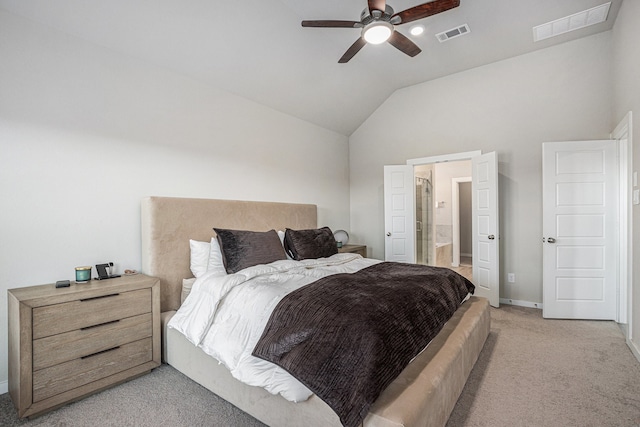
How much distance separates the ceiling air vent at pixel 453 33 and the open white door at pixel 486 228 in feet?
4.87

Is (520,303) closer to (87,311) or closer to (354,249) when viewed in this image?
(354,249)

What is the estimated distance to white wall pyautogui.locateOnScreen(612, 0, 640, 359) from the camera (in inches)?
102

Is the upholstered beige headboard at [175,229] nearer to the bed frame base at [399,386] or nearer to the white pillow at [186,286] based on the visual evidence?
the white pillow at [186,286]

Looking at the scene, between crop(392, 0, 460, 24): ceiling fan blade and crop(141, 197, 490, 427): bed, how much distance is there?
2366 mm

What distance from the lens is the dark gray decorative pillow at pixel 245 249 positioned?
284 centimetres

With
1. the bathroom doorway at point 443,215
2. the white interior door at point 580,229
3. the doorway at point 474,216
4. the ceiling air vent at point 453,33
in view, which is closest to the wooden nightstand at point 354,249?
the doorway at point 474,216

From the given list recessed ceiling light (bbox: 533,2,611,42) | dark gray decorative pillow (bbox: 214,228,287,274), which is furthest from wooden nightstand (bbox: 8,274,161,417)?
recessed ceiling light (bbox: 533,2,611,42)

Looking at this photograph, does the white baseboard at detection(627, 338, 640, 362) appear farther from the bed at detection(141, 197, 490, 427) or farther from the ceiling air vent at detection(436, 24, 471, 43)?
the ceiling air vent at detection(436, 24, 471, 43)

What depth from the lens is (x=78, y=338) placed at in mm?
2047

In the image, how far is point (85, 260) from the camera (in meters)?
2.50

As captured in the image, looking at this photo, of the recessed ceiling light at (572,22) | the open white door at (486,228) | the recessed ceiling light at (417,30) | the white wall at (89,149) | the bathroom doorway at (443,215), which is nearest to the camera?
the white wall at (89,149)

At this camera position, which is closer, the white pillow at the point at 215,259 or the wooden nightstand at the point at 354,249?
the white pillow at the point at 215,259

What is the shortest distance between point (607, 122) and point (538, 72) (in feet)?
3.26

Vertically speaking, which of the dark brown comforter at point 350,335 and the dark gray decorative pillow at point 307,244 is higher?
the dark gray decorative pillow at point 307,244
